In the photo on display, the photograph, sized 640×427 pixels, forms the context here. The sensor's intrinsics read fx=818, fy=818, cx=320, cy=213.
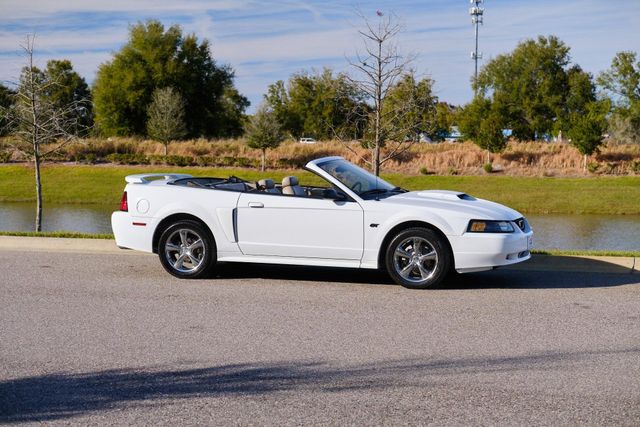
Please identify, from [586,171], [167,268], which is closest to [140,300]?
[167,268]

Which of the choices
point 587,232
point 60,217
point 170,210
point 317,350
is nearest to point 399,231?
point 170,210

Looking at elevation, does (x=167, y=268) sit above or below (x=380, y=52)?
below

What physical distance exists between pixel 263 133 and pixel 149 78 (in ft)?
59.6

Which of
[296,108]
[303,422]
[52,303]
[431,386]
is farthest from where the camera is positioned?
[296,108]

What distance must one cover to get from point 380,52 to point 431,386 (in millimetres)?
12587

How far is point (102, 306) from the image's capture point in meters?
7.98

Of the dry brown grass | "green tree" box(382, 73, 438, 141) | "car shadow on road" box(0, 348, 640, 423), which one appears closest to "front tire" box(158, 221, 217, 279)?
"car shadow on road" box(0, 348, 640, 423)

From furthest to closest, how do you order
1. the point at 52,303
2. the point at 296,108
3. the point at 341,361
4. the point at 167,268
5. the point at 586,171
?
the point at 296,108 < the point at 586,171 < the point at 167,268 < the point at 52,303 < the point at 341,361

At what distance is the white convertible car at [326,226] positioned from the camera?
871 centimetres

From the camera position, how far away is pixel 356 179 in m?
9.52

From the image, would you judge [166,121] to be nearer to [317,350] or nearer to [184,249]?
[184,249]

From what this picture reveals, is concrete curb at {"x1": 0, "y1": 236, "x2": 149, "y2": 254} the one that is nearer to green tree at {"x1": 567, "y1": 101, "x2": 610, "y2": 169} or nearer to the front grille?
the front grille

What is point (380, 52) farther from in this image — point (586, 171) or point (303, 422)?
point (586, 171)

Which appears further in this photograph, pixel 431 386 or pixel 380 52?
pixel 380 52
